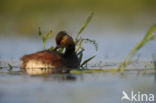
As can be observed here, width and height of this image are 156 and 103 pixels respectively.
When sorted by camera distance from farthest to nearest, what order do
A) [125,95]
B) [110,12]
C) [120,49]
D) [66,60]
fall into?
[110,12] < [120,49] < [66,60] < [125,95]

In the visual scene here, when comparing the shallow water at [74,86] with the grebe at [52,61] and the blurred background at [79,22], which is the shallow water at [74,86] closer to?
the grebe at [52,61]

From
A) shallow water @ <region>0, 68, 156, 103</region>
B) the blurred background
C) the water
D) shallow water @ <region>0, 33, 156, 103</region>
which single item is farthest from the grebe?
the blurred background

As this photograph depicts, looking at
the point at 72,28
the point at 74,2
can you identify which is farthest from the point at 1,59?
the point at 74,2

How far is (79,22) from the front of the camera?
1612cm

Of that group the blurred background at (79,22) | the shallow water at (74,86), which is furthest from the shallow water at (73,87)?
the blurred background at (79,22)

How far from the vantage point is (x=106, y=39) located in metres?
14.8

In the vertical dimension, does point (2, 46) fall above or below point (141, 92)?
above

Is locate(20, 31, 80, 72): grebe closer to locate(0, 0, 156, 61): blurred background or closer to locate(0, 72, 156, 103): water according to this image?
locate(0, 72, 156, 103): water

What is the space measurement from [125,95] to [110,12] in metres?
12.1

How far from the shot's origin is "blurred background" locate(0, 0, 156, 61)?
12.9 m

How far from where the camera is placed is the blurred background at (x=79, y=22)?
12906 mm

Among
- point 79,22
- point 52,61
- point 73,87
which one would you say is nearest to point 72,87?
point 73,87

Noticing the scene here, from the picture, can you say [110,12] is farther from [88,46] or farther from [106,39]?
[88,46]

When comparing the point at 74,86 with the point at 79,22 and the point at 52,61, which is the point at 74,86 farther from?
the point at 79,22
